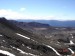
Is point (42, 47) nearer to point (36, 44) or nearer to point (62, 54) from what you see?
point (36, 44)

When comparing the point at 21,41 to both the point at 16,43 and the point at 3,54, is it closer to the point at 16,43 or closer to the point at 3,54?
the point at 16,43

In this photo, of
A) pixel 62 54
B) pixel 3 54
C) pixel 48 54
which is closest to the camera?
pixel 3 54

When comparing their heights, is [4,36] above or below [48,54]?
above

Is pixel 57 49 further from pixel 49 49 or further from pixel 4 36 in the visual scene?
pixel 4 36

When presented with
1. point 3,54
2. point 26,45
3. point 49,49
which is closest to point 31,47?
point 26,45

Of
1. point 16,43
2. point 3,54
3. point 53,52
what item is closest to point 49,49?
point 53,52

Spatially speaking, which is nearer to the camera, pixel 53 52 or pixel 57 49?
pixel 53 52

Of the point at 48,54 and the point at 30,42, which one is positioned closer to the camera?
the point at 48,54

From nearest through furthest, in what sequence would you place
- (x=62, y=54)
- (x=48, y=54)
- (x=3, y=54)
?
(x=3, y=54)
(x=48, y=54)
(x=62, y=54)

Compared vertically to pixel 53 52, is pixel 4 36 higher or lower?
higher
